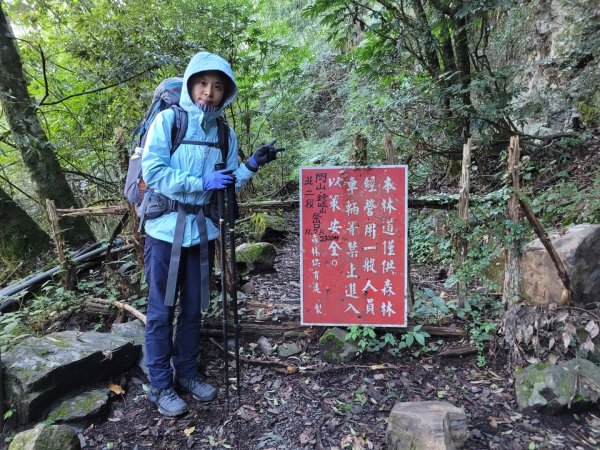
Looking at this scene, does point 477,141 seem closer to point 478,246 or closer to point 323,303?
point 478,246

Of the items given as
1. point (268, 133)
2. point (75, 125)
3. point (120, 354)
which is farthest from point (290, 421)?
point (268, 133)

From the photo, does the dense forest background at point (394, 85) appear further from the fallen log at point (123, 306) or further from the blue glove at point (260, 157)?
the blue glove at point (260, 157)

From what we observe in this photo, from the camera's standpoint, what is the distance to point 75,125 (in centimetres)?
705

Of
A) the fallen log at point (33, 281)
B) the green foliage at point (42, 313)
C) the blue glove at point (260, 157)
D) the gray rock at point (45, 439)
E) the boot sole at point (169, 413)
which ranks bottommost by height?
the boot sole at point (169, 413)

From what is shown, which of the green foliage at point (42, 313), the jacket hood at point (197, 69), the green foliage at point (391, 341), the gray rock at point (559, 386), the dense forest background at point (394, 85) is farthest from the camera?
the dense forest background at point (394, 85)

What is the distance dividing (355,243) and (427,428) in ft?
5.36

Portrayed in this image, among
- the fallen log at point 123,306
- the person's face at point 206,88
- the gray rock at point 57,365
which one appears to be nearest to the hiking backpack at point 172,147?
the person's face at point 206,88

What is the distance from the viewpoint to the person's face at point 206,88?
Result: 291cm

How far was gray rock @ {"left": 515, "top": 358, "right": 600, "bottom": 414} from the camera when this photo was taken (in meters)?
2.72

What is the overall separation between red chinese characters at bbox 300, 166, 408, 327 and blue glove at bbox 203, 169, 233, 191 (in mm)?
887

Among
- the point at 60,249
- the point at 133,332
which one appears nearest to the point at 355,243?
the point at 133,332

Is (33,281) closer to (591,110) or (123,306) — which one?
(123,306)

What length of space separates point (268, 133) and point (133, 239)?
25.0 feet

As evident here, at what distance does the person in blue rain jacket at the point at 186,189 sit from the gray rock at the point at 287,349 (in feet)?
2.58
